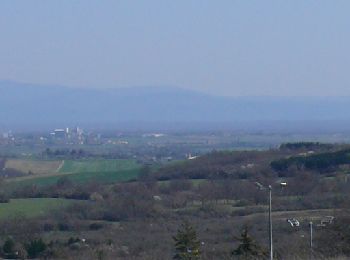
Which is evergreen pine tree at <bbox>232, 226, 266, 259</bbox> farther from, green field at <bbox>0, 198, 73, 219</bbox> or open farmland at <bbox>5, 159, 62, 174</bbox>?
open farmland at <bbox>5, 159, 62, 174</bbox>

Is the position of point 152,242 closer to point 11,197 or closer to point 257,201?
point 257,201

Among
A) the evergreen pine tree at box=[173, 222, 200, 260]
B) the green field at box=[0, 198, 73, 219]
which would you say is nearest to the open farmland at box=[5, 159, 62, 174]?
the green field at box=[0, 198, 73, 219]

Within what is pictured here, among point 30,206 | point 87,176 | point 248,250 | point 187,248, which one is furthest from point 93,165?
point 248,250

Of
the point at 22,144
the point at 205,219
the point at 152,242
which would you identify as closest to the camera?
the point at 152,242

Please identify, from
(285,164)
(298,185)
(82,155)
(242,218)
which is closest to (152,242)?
(242,218)

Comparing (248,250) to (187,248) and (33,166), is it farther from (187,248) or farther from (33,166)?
(33,166)

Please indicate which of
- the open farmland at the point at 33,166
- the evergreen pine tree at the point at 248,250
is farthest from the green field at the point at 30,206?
the open farmland at the point at 33,166
